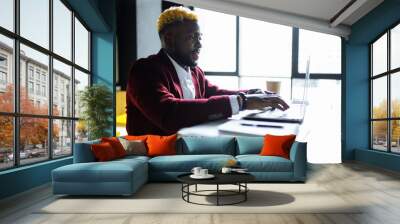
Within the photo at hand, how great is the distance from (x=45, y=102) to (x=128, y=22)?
2.74 meters

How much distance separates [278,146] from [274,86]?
195 centimetres

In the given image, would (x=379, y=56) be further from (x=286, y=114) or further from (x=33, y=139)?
(x=33, y=139)

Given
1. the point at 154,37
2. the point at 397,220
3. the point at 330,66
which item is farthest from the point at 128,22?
the point at 397,220

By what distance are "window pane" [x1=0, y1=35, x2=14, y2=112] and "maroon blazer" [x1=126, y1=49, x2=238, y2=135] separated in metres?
2.02

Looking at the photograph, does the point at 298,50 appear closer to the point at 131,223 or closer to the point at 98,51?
the point at 98,51

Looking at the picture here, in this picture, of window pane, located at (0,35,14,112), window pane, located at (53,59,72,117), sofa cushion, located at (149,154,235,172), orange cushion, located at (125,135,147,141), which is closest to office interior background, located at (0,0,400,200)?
window pane, located at (53,59,72,117)

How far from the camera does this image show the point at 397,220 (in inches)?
133

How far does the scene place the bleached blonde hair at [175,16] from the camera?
6438 millimetres

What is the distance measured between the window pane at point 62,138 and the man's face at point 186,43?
212 centimetres

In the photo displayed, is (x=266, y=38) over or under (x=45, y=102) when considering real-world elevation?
over

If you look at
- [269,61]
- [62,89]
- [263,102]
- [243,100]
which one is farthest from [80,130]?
[269,61]

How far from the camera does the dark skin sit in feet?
20.6

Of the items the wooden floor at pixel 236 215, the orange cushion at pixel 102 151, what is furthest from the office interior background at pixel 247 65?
the wooden floor at pixel 236 215

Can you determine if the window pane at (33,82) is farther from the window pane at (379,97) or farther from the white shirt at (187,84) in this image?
the window pane at (379,97)
